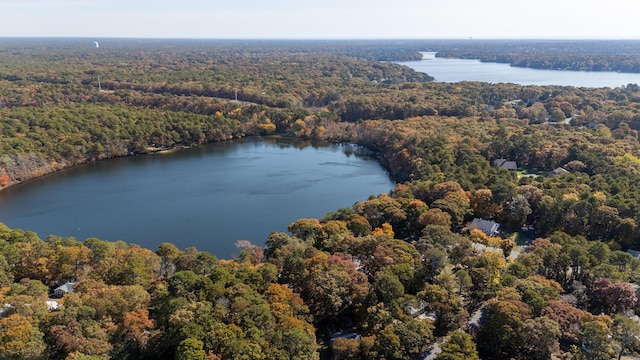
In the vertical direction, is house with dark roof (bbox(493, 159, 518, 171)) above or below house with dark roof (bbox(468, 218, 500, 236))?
above

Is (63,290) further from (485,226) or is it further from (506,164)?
(506,164)

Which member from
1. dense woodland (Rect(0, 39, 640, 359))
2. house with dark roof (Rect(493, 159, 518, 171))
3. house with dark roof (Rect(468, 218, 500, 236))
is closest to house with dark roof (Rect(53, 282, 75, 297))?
dense woodland (Rect(0, 39, 640, 359))

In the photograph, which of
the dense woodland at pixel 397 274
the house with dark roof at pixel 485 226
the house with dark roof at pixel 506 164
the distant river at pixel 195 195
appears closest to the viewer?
the dense woodland at pixel 397 274

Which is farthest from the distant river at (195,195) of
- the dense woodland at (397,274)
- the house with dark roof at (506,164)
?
the house with dark roof at (506,164)

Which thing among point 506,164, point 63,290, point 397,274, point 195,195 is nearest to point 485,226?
point 397,274

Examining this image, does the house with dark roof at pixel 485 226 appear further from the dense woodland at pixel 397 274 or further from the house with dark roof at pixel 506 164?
the house with dark roof at pixel 506 164

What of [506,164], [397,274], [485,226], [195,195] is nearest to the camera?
[397,274]

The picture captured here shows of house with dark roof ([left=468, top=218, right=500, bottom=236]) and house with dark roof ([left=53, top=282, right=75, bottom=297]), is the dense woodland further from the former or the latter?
house with dark roof ([left=53, top=282, right=75, bottom=297])
